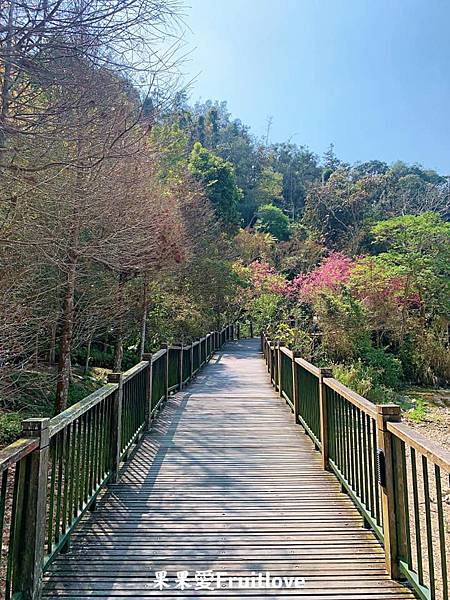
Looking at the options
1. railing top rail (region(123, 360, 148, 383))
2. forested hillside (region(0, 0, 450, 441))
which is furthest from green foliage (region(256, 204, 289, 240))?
railing top rail (region(123, 360, 148, 383))

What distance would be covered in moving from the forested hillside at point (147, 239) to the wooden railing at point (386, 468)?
3.00m

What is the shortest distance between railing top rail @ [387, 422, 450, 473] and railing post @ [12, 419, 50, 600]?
1.86 m

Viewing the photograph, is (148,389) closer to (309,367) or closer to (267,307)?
(309,367)

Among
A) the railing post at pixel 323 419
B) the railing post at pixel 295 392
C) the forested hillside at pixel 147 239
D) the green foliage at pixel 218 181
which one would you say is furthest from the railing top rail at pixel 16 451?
the green foliage at pixel 218 181

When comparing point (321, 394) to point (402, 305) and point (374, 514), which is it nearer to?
point (374, 514)

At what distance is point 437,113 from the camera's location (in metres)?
27.1

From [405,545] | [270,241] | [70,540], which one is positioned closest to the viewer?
[405,545]

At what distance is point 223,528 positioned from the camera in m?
3.00

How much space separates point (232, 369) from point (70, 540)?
1071cm

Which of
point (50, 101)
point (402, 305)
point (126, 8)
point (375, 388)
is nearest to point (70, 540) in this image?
point (50, 101)

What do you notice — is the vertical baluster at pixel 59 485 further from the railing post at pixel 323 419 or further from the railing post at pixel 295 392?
the railing post at pixel 295 392

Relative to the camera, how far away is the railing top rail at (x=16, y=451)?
1738 mm

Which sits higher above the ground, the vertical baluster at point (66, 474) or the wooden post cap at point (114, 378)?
the wooden post cap at point (114, 378)

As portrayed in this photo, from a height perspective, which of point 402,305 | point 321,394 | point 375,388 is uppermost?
point 402,305
